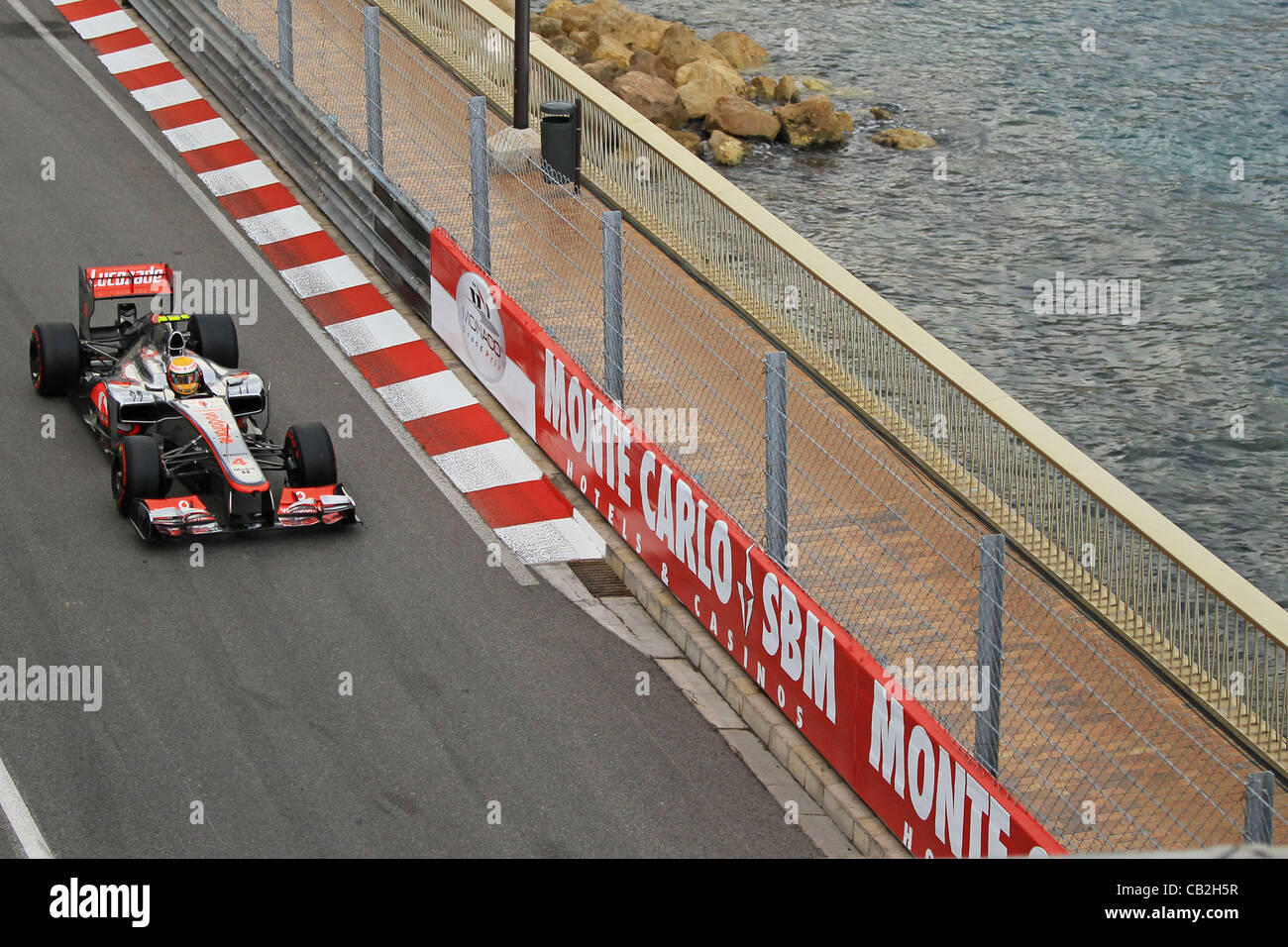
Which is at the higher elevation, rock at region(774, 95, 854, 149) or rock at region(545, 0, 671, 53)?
rock at region(545, 0, 671, 53)

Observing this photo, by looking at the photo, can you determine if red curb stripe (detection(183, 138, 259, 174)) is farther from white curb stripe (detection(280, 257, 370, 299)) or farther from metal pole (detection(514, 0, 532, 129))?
metal pole (detection(514, 0, 532, 129))

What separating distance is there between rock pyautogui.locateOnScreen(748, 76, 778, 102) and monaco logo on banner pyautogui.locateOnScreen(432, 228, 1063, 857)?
14.4 meters

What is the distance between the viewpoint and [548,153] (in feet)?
51.7

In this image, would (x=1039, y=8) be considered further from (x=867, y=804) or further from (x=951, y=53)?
(x=867, y=804)

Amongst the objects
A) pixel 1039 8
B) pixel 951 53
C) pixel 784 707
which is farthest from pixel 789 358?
pixel 1039 8

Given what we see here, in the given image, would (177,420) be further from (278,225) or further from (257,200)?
(257,200)

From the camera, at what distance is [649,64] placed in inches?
1058

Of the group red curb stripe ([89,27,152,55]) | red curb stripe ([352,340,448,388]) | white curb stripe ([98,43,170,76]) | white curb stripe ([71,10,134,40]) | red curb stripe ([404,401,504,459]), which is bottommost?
red curb stripe ([404,401,504,459])

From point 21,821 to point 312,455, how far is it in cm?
365

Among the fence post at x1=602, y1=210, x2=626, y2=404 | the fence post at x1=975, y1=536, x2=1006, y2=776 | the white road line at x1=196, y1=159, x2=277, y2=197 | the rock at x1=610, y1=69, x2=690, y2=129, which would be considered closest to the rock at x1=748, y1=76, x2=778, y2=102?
the rock at x1=610, y1=69, x2=690, y2=129

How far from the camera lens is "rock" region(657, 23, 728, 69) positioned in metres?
27.3

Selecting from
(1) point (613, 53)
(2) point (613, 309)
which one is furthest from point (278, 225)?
(1) point (613, 53)

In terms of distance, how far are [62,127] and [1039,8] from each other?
21.8 metres

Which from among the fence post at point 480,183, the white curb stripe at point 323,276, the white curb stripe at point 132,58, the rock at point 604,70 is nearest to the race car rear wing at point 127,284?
the white curb stripe at point 323,276
